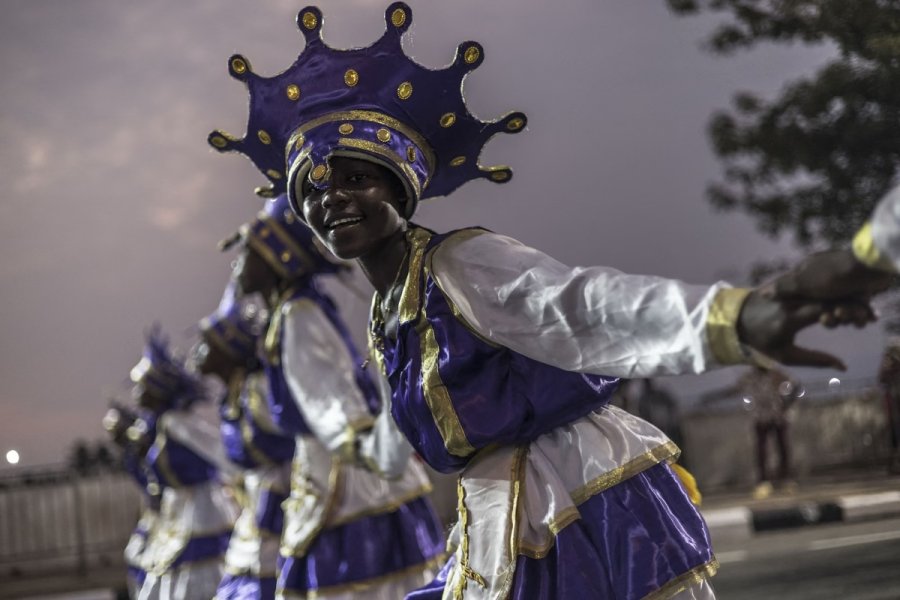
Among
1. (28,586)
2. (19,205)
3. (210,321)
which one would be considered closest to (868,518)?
(210,321)

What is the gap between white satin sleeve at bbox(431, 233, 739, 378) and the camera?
1.60 meters

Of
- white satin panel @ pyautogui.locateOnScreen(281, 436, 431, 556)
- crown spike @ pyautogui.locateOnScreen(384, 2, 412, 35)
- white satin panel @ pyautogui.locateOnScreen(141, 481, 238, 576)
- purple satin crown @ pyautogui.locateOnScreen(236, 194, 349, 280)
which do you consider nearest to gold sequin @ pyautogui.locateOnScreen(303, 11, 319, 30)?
crown spike @ pyautogui.locateOnScreen(384, 2, 412, 35)

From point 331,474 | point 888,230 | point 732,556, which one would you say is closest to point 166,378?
point 331,474

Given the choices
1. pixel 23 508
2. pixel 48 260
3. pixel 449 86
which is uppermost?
pixel 48 260

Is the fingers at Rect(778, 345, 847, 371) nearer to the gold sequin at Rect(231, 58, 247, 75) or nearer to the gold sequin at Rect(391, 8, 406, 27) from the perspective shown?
the gold sequin at Rect(391, 8, 406, 27)

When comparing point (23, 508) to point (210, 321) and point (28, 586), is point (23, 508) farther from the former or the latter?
point (210, 321)

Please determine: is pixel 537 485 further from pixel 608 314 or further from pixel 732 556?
pixel 732 556

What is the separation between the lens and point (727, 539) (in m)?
8.70

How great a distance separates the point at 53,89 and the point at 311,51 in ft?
35.5

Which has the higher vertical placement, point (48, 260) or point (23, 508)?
point (48, 260)

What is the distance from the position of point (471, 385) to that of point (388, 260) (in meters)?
0.46

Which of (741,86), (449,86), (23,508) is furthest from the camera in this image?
(23,508)

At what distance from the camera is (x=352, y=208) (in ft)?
8.00

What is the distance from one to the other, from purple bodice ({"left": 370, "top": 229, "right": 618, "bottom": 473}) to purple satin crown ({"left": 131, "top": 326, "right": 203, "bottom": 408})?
16.8ft
